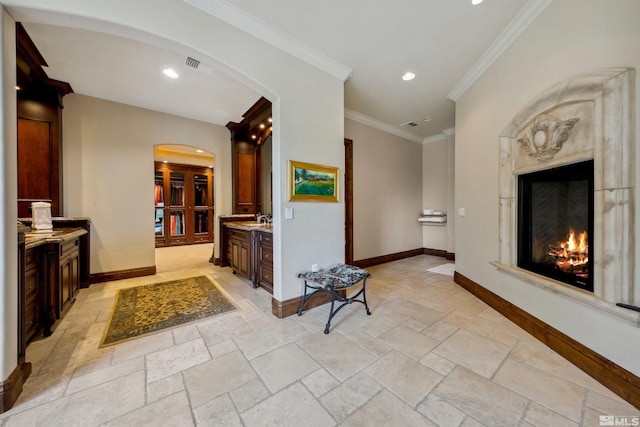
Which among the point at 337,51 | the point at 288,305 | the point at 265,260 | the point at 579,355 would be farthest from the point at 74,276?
the point at 579,355

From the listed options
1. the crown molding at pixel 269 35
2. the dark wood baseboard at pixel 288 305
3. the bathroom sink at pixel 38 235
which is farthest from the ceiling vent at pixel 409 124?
the bathroom sink at pixel 38 235

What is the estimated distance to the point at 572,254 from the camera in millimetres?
1933

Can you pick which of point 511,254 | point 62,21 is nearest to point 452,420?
point 511,254

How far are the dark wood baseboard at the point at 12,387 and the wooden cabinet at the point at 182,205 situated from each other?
5.88m

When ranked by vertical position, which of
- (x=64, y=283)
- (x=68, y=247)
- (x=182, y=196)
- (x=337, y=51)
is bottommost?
(x=64, y=283)

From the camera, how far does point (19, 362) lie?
1.49 meters

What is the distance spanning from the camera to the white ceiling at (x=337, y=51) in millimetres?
2094

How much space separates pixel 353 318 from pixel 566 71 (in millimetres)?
2803

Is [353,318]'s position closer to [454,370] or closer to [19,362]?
[454,370]

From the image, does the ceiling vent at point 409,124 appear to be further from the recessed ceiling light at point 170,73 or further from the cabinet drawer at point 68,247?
the cabinet drawer at point 68,247

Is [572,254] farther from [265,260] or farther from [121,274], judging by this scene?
[121,274]

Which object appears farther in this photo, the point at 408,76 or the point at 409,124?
the point at 409,124

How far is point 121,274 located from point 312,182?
3582mm

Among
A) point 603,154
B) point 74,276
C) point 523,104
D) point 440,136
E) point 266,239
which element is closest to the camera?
point 603,154
